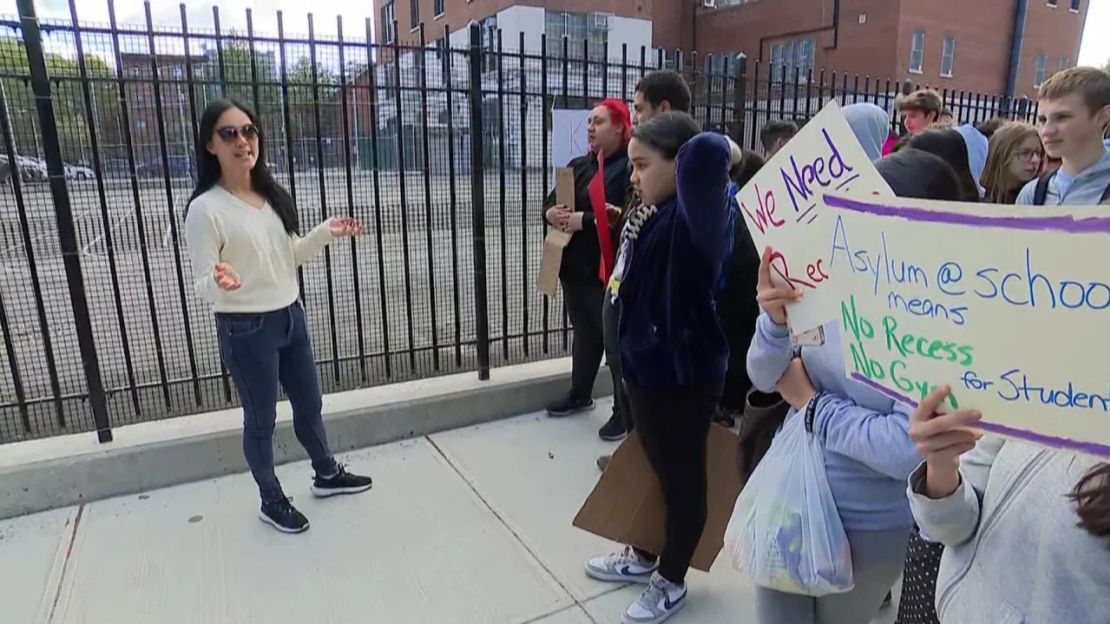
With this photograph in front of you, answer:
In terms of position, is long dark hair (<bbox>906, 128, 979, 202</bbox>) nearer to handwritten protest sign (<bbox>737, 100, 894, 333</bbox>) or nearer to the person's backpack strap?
handwritten protest sign (<bbox>737, 100, 894, 333</bbox>)

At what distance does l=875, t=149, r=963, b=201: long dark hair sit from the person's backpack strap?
2058 mm

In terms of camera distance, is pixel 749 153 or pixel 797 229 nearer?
pixel 797 229

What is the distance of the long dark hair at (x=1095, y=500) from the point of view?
0.87m

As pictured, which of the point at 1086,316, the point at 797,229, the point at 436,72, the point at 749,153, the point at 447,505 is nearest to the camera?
the point at 1086,316

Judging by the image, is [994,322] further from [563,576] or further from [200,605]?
[200,605]

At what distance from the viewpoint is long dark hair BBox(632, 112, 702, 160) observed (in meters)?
2.17

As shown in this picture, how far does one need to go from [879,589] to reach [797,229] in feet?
3.12

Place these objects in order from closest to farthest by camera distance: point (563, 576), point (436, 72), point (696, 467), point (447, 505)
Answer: point (696, 467) < point (563, 576) < point (447, 505) < point (436, 72)

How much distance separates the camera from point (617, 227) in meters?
3.40

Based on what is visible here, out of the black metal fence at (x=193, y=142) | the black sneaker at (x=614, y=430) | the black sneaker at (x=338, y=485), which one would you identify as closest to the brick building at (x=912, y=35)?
the black metal fence at (x=193, y=142)

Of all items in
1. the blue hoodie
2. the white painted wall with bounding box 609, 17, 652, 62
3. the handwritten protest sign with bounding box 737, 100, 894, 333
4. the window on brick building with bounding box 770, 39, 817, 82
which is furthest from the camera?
the window on brick building with bounding box 770, 39, 817, 82

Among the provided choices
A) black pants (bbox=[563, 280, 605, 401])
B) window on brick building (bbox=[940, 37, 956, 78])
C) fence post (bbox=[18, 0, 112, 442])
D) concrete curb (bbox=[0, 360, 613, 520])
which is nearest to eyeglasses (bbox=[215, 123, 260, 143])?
fence post (bbox=[18, 0, 112, 442])

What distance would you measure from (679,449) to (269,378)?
1.76 meters

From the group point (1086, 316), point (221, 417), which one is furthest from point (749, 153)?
point (221, 417)
